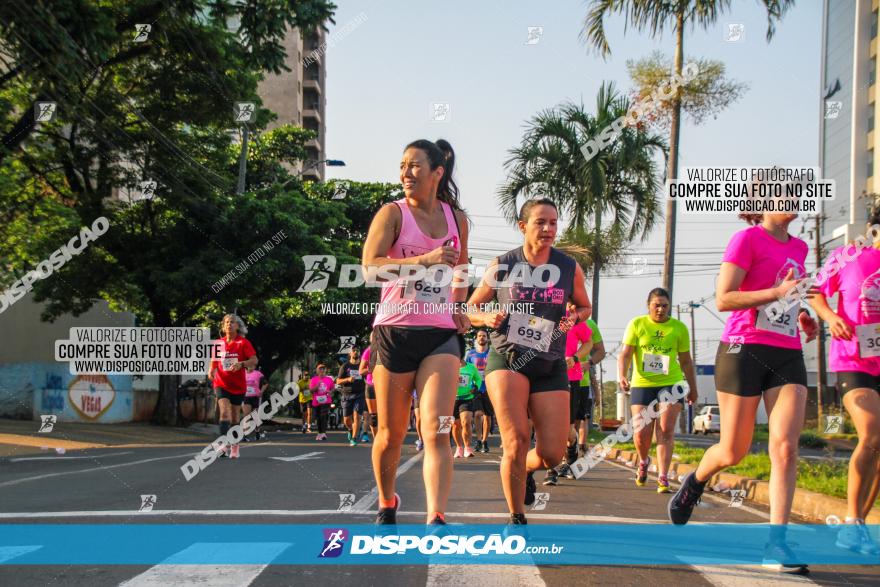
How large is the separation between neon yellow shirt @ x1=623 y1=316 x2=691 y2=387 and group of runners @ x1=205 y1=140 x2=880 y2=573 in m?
3.56

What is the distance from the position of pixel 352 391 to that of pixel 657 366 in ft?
32.8

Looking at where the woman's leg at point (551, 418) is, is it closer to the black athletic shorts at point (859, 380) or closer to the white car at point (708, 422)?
the black athletic shorts at point (859, 380)

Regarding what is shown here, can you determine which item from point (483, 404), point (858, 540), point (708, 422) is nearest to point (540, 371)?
point (858, 540)

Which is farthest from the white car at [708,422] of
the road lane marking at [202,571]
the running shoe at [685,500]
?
the road lane marking at [202,571]

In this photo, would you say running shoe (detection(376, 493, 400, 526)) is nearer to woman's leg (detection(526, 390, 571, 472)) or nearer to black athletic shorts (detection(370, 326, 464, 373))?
black athletic shorts (detection(370, 326, 464, 373))

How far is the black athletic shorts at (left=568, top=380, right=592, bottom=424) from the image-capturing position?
11.9 m

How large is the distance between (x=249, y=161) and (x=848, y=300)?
36604mm

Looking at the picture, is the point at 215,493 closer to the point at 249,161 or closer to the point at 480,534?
the point at 480,534

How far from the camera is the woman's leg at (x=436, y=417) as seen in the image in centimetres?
490

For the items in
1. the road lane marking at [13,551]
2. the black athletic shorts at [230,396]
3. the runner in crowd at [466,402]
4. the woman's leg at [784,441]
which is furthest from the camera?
the runner in crowd at [466,402]

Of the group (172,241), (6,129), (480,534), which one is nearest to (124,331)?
(172,241)

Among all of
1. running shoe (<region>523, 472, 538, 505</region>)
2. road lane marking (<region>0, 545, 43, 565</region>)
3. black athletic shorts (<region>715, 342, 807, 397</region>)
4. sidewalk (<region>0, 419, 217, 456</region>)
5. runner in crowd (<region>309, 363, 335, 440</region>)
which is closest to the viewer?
road lane marking (<region>0, 545, 43, 565</region>)

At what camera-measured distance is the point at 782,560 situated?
16.5ft

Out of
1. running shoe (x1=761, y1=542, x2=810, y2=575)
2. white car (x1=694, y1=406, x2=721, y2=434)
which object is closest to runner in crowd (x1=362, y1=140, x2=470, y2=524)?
running shoe (x1=761, y1=542, x2=810, y2=575)
